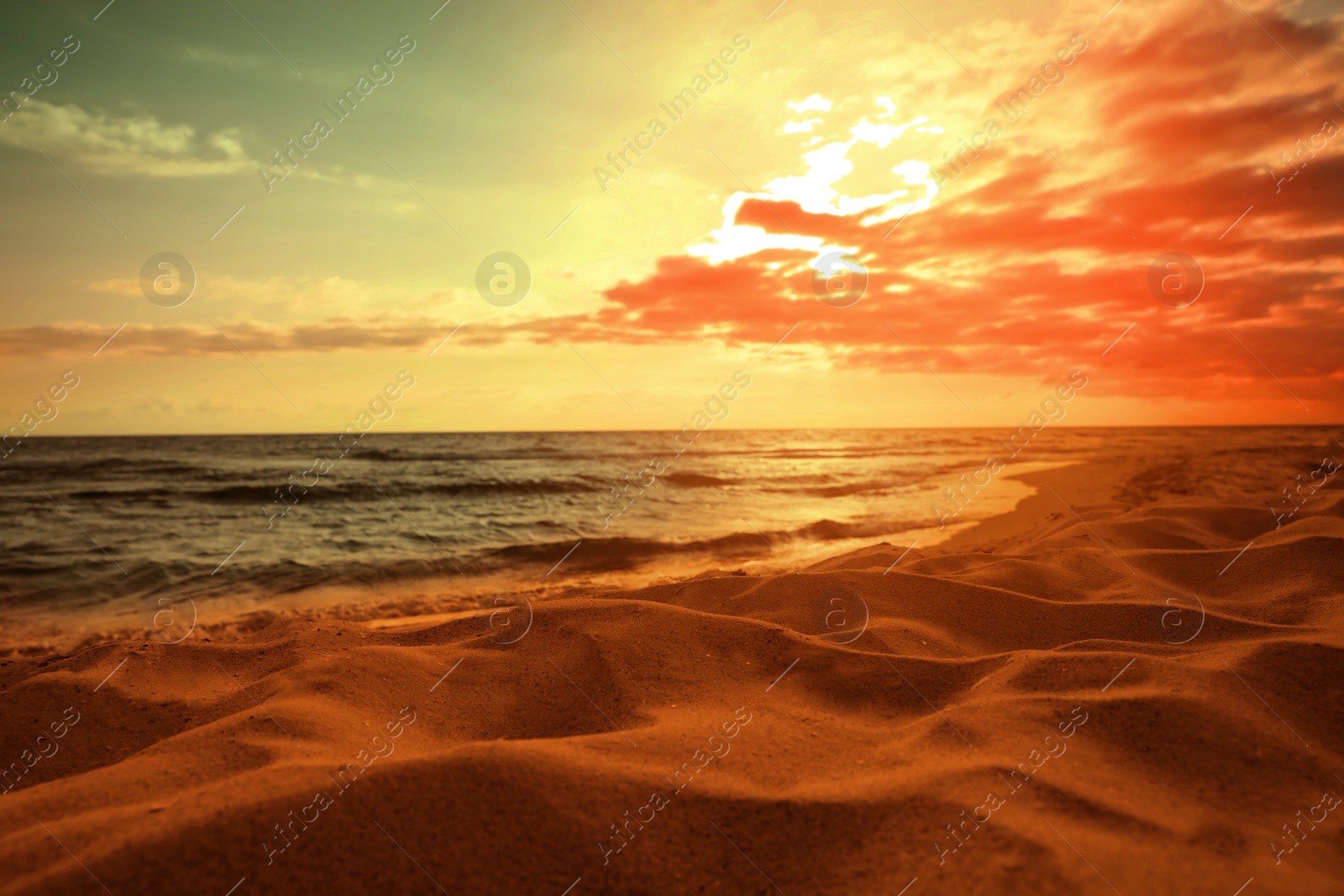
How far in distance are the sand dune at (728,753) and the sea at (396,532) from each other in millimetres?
3682

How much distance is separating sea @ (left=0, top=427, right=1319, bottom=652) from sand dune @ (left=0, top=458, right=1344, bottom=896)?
368 centimetres

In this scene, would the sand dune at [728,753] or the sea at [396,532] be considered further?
the sea at [396,532]

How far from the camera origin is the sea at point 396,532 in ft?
24.3

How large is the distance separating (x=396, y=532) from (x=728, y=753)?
11202 mm

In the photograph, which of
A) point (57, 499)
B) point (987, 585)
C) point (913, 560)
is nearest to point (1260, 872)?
point (987, 585)

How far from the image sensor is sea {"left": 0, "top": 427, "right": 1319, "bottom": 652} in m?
7.41

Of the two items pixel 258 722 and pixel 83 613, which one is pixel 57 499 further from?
pixel 258 722

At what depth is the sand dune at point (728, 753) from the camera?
179 centimetres

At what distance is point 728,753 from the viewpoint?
242 cm

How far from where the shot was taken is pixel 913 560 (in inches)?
243

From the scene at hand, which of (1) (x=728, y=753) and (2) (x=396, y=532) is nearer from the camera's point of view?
(1) (x=728, y=753)

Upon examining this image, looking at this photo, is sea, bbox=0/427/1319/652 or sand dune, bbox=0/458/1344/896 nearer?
sand dune, bbox=0/458/1344/896

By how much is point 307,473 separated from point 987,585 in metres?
28.1

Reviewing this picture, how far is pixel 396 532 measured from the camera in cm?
1205
